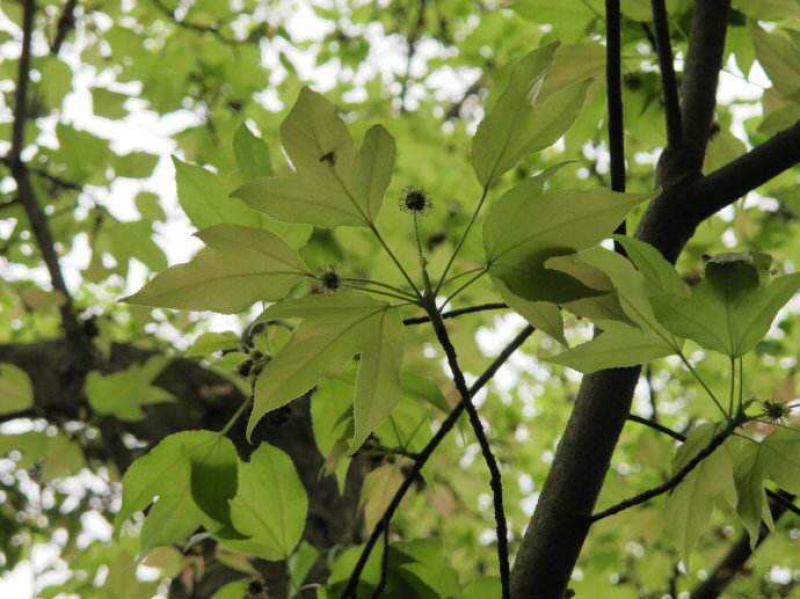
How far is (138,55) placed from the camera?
2.42 m

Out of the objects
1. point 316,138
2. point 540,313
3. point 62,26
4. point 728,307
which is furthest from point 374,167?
point 62,26

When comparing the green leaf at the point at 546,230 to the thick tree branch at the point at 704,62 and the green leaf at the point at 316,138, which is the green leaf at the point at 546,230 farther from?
the thick tree branch at the point at 704,62

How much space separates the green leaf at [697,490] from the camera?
2.30ft

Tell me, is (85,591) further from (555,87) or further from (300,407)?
(555,87)

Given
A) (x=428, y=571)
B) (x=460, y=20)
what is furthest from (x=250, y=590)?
(x=460, y=20)

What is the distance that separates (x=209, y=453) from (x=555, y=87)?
51 cm

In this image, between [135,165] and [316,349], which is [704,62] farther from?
[135,165]

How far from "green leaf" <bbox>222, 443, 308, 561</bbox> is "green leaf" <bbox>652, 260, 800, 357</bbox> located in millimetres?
432

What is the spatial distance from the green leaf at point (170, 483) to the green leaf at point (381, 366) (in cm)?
22

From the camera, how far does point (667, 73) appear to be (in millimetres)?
793

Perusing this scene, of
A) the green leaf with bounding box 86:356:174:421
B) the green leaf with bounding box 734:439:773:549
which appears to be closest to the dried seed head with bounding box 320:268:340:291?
the green leaf with bounding box 734:439:773:549

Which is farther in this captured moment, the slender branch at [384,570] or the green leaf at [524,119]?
the slender branch at [384,570]

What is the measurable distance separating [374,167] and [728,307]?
26 cm

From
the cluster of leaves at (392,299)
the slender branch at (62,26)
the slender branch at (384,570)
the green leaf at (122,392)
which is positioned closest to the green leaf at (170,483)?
the cluster of leaves at (392,299)
